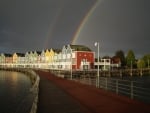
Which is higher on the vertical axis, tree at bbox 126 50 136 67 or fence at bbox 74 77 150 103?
tree at bbox 126 50 136 67

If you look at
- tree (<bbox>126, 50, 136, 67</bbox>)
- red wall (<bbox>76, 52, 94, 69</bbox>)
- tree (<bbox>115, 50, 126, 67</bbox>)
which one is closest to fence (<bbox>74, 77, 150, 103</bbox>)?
red wall (<bbox>76, 52, 94, 69</bbox>)

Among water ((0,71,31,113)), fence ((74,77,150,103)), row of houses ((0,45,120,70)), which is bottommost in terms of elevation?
water ((0,71,31,113))

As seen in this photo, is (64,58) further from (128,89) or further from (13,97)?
(128,89)

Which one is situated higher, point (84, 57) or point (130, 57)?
point (130, 57)

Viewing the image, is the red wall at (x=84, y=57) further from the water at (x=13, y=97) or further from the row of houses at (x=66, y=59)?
the water at (x=13, y=97)

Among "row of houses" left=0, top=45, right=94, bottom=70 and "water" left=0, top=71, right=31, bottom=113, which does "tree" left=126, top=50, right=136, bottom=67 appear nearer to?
"row of houses" left=0, top=45, right=94, bottom=70

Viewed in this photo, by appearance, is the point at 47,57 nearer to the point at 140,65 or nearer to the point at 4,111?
the point at 140,65

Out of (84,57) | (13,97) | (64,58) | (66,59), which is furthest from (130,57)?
(13,97)

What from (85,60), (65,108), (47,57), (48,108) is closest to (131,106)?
(65,108)

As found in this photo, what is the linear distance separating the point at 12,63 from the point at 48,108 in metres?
187

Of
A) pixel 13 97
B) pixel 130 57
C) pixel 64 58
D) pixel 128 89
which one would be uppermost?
pixel 130 57

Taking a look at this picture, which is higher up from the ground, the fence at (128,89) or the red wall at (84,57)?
the red wall at (84,57)

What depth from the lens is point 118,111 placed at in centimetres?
1469

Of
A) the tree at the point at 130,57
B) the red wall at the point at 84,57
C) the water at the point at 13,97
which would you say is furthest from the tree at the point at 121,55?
the water at the point at 13,97
